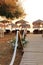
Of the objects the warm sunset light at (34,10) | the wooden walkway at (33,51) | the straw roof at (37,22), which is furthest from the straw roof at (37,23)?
the wooden walkway at (33,51)

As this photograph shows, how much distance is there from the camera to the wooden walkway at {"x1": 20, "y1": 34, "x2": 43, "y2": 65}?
518cm

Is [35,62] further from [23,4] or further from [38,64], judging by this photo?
[23,4]

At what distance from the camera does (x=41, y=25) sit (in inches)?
293

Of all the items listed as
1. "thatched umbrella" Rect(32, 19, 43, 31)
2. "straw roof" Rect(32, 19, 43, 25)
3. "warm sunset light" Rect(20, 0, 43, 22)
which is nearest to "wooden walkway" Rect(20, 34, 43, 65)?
"thatched umbrella" Rect(32, 19, 43, 31)

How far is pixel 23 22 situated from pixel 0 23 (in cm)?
70

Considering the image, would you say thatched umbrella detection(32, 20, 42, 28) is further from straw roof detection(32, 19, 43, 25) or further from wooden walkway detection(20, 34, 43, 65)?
wooden walkway detection(20, 34, 43, 65)

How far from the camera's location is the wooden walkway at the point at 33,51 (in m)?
5.18

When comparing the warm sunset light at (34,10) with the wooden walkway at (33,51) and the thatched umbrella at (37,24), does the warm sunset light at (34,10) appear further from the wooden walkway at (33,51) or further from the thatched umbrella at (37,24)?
the wooden walkway at (33,51)

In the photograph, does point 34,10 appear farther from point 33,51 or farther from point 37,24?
point 33,51

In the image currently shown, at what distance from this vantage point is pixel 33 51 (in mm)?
5988

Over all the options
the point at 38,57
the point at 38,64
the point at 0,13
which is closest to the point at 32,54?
the point at 38,57

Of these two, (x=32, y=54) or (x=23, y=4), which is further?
(x=23, y=4)

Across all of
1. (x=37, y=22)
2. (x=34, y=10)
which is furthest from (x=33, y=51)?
(x=34, y=10)

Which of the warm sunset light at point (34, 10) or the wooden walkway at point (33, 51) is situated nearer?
the wooden walkway at point (33, 51)
